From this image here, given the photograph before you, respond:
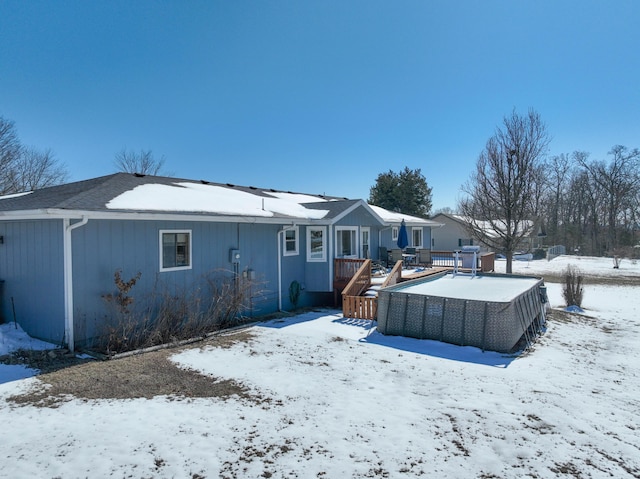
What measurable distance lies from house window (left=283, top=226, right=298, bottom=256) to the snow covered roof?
2.12 ft

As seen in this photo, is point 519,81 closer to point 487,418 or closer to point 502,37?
point 502,37

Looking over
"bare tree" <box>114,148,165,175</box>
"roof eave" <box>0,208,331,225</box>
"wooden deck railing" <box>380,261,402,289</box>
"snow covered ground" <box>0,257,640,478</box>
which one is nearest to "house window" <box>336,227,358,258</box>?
"wooden deck railing" <box>380,261,402,289</box>

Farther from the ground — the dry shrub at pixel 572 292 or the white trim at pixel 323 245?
the white trim at pixel 323 245

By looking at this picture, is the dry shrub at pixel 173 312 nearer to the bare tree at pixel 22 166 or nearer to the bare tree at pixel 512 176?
the bare tree at pixel 512 176

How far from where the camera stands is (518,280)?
13477 millimetres

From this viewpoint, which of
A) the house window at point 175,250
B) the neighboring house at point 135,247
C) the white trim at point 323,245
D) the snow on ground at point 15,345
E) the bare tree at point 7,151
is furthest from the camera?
the bare tree at point 7,151

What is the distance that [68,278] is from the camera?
7.10m

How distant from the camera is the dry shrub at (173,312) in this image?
7.46 meters

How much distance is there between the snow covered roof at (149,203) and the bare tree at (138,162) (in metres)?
25.9

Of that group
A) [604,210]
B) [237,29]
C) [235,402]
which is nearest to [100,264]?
[235,402]

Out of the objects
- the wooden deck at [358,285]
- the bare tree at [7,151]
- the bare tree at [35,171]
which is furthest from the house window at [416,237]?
the bare tree at [35,171]

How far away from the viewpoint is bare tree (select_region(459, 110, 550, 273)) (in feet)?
60.1

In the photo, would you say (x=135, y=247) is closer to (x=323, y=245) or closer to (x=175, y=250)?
(x=175, y=250)

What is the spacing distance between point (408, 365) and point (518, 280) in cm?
864
